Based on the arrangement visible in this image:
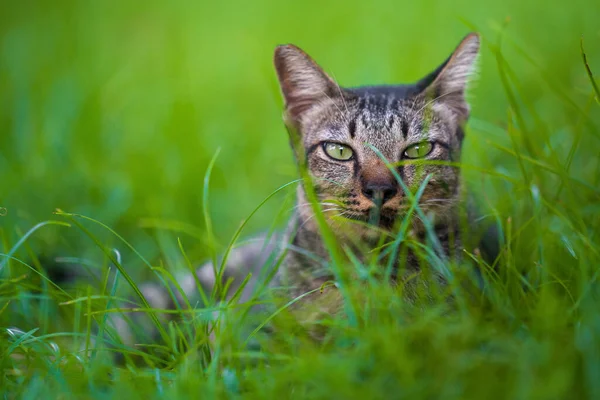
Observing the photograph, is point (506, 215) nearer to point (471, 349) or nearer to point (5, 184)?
point (471, 349)

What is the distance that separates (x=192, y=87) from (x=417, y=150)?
332 cm

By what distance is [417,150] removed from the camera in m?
2.52

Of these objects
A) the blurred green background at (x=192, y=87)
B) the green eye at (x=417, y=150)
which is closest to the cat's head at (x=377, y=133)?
the green eye at (x=417, y=150)

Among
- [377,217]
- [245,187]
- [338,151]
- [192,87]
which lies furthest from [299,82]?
[192,87]

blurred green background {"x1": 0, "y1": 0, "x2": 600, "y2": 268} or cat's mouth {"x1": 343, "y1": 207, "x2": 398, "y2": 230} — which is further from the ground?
blurred green background {"x1": 0, "y1": 0, "x2": 600, "y2": 268}

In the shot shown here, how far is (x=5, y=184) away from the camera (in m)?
3.51

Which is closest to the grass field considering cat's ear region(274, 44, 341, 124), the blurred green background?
the blurred green background

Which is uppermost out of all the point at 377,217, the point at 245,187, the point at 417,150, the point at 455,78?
the point at 455,78

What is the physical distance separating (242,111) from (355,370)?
374cm

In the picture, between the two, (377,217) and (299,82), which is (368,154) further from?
(299,82)

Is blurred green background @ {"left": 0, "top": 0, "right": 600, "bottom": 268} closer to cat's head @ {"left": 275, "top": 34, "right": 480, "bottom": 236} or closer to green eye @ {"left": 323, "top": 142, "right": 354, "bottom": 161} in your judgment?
cat's head @ {"left": 275, "top": 34, "right": 480, "bottom": 236}

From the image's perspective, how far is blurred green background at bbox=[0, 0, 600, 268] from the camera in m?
3.60

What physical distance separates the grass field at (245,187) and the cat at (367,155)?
158mm

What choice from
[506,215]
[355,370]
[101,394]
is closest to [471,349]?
[355,370]
